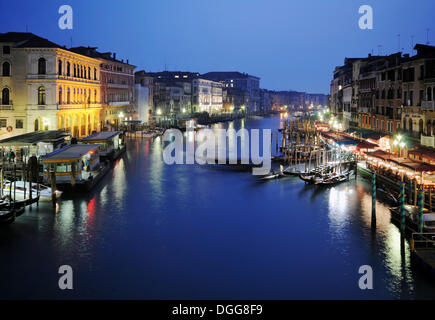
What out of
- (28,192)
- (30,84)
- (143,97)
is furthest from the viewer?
(143,97)

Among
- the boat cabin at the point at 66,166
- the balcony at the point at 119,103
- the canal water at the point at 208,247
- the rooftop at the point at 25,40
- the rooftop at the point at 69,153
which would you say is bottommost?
the canal water at the point at 208,247

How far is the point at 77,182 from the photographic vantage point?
22000 millimetres

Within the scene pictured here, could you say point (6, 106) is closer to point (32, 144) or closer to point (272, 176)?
point (32, 144)

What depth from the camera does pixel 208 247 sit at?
14562 millimetres

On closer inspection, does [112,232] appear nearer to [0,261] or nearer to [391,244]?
[0,261]

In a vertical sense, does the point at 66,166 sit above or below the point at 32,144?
below

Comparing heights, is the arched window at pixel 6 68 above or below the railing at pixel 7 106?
above

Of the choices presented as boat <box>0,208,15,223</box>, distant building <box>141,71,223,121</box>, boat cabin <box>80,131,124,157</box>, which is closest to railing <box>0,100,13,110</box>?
boat cabin <box>80,131,124,157</box>

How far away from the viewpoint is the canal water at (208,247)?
11.6 metres

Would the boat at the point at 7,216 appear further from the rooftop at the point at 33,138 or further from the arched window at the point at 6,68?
the arched window at the point at 6,68

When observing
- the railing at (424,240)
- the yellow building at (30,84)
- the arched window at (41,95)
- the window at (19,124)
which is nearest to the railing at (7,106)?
the yellow building at (30,84)

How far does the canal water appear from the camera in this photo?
1162 centimetres

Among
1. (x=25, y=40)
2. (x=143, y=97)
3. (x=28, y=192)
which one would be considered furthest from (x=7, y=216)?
(x=143, y=97)

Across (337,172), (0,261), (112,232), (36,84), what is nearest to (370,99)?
(337,172)
